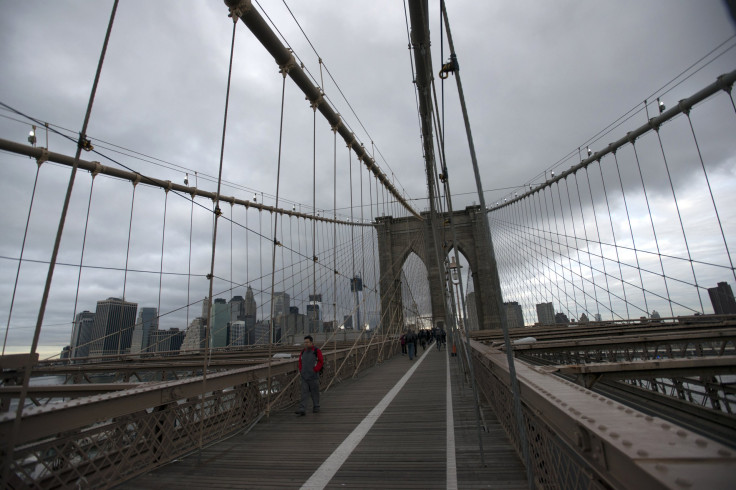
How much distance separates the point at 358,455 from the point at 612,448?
301 centimetres

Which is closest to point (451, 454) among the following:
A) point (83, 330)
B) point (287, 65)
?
point (287, 65)

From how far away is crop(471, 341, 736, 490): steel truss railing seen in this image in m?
0.78

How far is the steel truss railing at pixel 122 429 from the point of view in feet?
7.72

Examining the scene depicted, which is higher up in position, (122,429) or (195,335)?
(195,335)

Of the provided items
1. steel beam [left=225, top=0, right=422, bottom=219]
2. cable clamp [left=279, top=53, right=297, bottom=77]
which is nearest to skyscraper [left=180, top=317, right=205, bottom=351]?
steel beam [left=225, top=0, right=422, bottom=219]

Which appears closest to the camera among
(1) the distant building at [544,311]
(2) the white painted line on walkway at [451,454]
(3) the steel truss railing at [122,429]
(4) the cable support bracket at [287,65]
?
(3) the steel truss railing at [122,429]

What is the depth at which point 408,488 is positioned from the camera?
8.84 feet

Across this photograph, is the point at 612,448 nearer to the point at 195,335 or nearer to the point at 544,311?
the point at 195,335

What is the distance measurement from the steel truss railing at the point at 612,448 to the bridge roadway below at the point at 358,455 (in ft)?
3.38

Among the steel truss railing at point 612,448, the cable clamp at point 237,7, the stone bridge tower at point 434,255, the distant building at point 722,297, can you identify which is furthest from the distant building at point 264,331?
the distant building at point 722,297

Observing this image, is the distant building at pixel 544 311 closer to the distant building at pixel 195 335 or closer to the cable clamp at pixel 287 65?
the distant building at pixel 195 335

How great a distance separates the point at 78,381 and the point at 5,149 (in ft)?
19.1

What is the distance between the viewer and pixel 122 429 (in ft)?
9.77

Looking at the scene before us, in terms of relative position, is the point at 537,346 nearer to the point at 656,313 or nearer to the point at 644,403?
the point at 644,403
